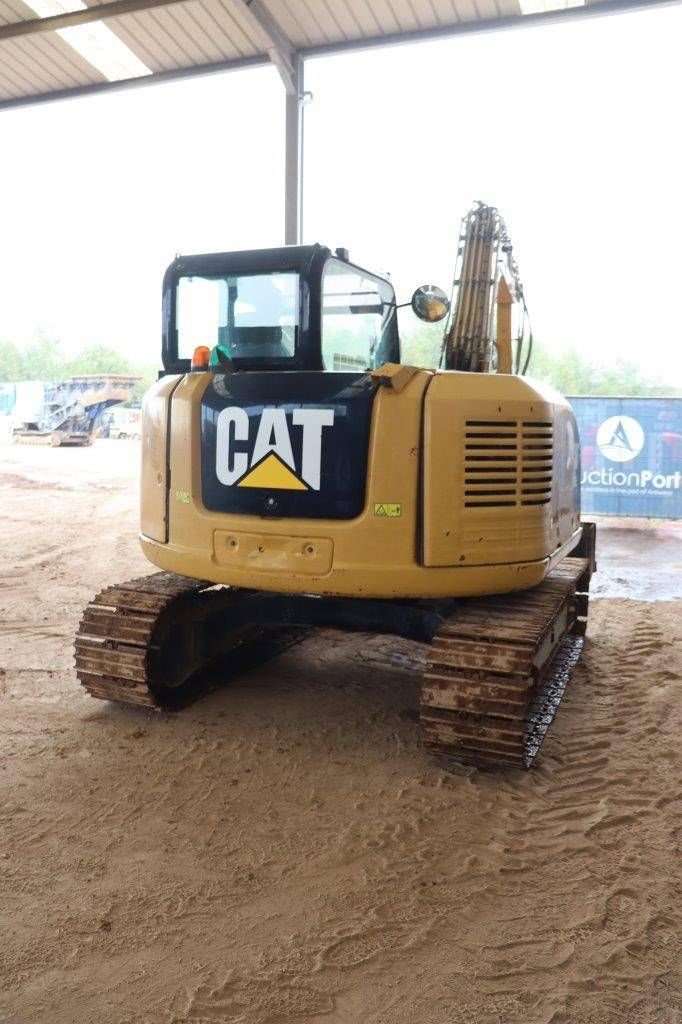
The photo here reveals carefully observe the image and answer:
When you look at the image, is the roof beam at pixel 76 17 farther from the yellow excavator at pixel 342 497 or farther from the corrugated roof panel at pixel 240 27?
the yellow excavator at pixel 342 497

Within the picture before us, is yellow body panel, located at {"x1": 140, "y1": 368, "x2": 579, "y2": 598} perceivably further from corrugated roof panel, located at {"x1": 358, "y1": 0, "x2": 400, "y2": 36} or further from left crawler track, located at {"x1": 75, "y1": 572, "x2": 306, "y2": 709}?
corrugated roof panel, located at {"x1": 358, "y1": 0, "x2": 400, "y2": 36}

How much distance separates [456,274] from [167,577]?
9.37 feet

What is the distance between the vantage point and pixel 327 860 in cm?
311

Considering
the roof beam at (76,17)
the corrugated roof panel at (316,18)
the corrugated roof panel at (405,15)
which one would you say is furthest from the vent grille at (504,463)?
the roof beam at (76,17)

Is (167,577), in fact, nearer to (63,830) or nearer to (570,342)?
(63,830)

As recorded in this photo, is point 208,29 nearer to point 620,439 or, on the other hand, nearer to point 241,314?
point 241,314

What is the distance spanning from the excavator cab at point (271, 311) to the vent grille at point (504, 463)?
922 millimetres

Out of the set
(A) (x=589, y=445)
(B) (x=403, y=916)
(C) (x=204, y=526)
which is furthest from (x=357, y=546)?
(A) (x=589, y=445)

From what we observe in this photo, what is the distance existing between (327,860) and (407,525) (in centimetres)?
149

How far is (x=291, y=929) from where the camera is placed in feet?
8.79

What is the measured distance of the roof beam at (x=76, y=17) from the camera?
28.8 ft

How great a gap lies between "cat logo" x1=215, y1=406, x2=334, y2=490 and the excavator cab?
374 mm

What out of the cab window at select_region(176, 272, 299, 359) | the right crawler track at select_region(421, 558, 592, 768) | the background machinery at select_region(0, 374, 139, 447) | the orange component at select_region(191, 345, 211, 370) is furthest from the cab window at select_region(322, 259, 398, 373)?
the background machinery at select_region(0, 374, 139, 447)

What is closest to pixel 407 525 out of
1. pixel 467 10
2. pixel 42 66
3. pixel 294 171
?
pixel 294 171
